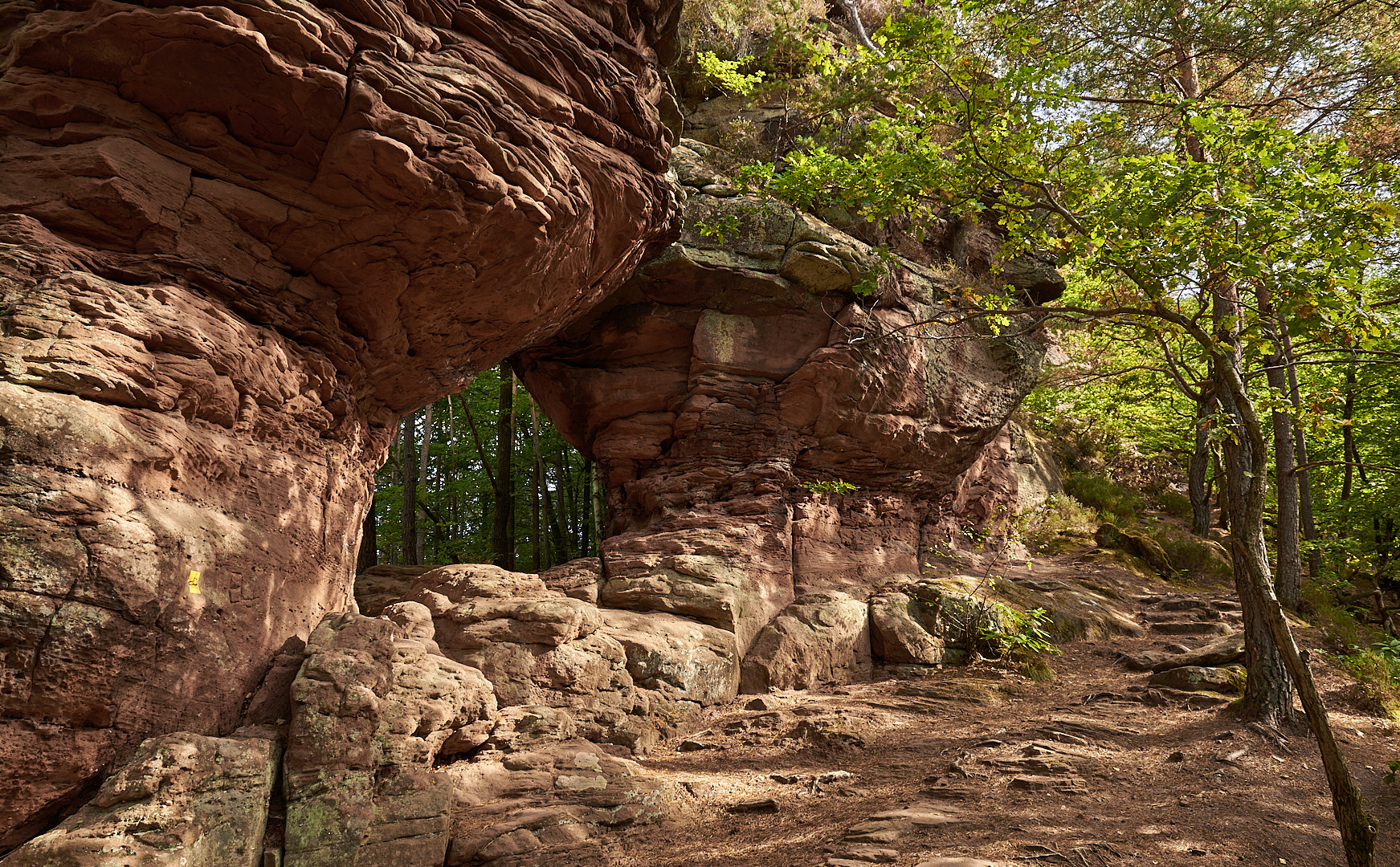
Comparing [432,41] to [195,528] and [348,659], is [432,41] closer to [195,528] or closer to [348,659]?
[195,528]

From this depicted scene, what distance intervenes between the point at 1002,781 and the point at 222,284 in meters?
8.07

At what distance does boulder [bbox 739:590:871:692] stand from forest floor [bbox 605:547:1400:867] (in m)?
0.40

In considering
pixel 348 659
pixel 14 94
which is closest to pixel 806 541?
pixel 348 659

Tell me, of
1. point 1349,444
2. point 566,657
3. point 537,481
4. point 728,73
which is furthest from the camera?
point 537,481

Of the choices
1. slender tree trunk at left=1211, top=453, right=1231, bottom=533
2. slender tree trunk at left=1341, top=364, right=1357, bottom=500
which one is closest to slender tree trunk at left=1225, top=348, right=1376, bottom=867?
slender tree trunk at left=1341, top=364, right=1357, bottom=500

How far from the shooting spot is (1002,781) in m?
6.77

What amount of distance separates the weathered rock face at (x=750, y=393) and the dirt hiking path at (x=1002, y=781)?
310 centimetres

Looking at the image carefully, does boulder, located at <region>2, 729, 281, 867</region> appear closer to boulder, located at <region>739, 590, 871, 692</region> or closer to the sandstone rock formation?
the sandstone rock formation

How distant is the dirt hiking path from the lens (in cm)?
553

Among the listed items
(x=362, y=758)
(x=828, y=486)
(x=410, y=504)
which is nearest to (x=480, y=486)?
(x=410, y=504)

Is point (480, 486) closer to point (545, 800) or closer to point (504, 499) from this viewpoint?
point (504, 499)

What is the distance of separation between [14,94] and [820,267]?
10167mm

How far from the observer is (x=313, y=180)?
687 cm

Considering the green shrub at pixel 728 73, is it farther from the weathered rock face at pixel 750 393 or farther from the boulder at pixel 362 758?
the boulder at pixel 362 758
